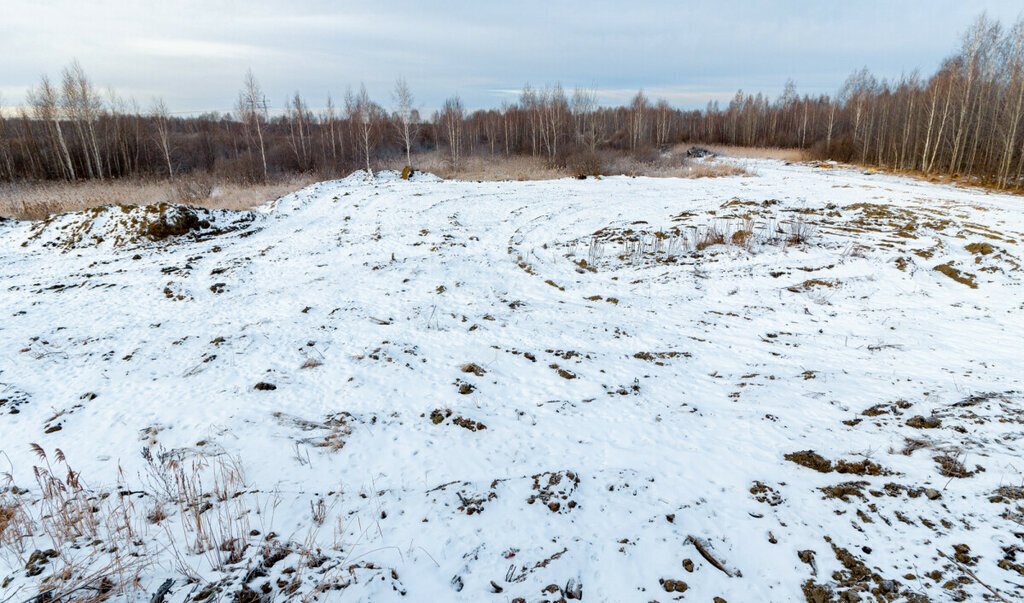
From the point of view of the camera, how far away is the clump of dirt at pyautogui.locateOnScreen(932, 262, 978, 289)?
22.2 feet

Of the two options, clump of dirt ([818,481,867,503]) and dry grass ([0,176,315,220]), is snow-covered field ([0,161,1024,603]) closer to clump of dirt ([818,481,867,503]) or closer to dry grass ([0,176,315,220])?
clump of dirt ([818,481,867,503])

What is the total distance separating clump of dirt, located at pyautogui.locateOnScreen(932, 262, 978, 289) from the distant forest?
1925cm

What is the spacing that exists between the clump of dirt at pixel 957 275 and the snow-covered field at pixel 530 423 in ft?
0.32

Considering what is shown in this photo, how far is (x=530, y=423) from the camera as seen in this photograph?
3.96 m

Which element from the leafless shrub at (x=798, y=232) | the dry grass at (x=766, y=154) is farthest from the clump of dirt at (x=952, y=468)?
the dry grass at (x=766, y=154)

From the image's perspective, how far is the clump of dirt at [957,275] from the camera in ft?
22.2

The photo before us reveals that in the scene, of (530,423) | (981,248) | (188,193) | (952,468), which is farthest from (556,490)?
(188,193)

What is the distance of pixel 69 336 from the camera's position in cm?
565

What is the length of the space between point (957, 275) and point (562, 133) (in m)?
45.8

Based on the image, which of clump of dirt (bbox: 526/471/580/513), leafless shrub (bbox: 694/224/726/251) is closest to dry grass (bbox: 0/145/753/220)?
leafless shrub (bbox: 694/224/726/251)

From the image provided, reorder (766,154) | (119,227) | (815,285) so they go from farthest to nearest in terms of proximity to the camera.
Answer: (766,154) < (119,227) < (815,285)

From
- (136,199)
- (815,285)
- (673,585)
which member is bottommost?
(673,585)

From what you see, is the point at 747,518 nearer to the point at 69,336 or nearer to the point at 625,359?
the point at 625,359

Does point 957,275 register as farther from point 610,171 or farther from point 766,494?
point 610,171
